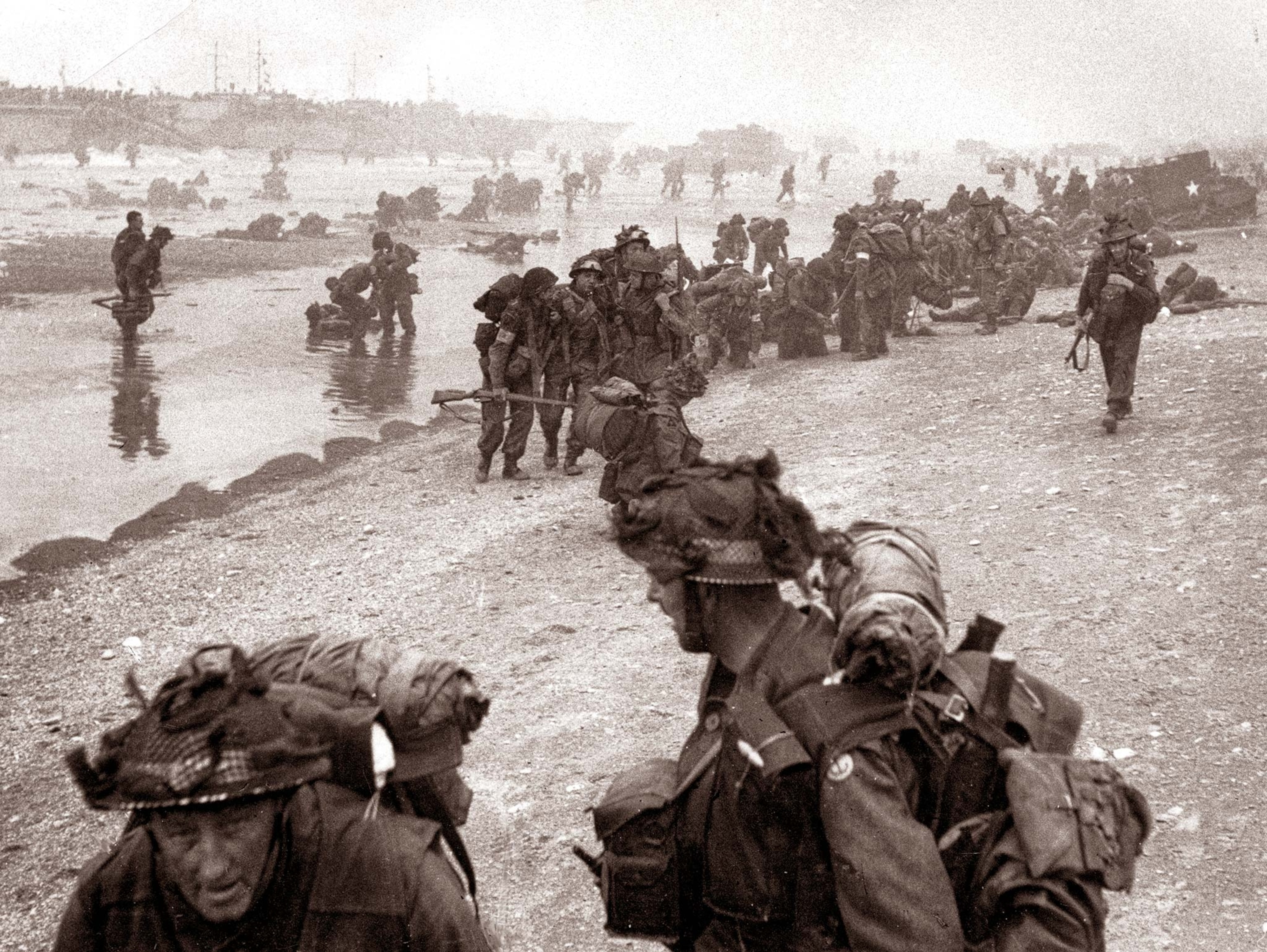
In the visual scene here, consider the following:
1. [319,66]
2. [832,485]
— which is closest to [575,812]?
[832,485]

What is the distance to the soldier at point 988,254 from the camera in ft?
50.8

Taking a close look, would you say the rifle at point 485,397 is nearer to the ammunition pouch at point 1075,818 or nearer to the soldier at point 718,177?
the ammunition pouch at point 1075,818

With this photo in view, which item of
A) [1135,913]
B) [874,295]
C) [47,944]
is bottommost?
[47,944]

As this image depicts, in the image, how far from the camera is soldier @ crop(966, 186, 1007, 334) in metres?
15.5

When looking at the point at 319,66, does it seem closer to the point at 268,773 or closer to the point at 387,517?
the point at 387,517

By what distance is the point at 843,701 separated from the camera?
2.10 m

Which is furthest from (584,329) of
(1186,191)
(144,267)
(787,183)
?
(787,183)

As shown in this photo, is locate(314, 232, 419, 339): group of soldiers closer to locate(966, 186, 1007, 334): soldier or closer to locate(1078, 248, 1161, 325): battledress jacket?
locate(966, 186, 1007, 334): soldier

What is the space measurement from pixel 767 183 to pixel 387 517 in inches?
2072

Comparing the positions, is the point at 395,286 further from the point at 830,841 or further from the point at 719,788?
the point at 830,841

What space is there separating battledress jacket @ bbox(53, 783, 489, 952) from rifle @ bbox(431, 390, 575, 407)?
24.3 feet

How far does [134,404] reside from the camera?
554 inches

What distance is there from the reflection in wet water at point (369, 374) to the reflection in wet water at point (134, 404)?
2.04 meters

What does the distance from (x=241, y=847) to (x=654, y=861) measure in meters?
0.74
